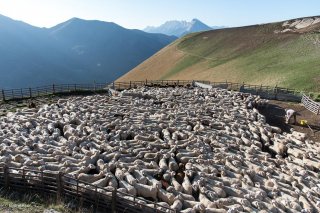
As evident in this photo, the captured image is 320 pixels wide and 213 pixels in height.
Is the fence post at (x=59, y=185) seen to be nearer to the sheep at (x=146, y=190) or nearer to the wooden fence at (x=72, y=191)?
the wooden fence at (x=72, y=191)

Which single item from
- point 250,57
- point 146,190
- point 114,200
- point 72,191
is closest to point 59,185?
point 72,191

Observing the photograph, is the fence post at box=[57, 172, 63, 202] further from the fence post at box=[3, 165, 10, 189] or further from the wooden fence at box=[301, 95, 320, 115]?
the wooden fence at box=[301, 95, 320, 115]

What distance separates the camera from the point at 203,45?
326ft

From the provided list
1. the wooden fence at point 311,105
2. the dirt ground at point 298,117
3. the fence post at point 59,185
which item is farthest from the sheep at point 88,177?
the wooden fence at point 311,105

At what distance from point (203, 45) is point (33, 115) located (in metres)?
77.5

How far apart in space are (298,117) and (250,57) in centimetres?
4539

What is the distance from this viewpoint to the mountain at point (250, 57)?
60.3 meters

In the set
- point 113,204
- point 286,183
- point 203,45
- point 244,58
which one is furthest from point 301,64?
point 113,204

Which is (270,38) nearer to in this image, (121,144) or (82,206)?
(121,144)

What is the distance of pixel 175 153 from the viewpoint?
68.1 feet

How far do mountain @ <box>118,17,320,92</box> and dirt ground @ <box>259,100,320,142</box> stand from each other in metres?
13.4

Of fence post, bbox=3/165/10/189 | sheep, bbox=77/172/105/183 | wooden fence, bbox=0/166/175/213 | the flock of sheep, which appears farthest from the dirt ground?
fence post, bbox=3/165/10/189

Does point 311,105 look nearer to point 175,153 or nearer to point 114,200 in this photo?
point 175,153

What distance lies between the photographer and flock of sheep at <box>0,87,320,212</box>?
15922mm
